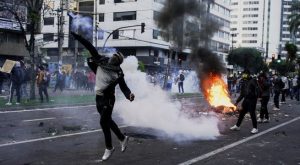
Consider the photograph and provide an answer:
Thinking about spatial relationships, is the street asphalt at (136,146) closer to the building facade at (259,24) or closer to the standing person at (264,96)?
the standing person at (264,96)

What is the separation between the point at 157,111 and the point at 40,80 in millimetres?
10100

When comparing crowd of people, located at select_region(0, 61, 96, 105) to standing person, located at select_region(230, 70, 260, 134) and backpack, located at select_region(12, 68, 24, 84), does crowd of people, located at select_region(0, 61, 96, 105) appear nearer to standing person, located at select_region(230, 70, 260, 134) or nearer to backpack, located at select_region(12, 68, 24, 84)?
backpack, located at select_region(12, 68, 24, 84)

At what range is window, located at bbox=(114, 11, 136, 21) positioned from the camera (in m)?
54.7

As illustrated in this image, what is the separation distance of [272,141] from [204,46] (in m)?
A: 5.96

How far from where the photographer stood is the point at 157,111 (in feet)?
37.7

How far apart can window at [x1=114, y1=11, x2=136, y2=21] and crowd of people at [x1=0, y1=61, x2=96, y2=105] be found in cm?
2296

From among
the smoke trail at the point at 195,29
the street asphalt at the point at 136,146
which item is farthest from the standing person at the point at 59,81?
the street asphalt at the point at 136,146

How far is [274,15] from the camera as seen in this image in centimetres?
16275

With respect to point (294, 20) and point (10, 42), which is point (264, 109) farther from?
point (294, 20)

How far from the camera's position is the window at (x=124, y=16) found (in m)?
54.7

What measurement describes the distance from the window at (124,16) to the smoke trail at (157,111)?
4356 cm

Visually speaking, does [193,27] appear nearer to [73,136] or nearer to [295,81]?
[73,136]

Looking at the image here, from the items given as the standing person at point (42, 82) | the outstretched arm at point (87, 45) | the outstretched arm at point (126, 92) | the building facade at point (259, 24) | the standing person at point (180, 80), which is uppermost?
the building facade at point (259, 24)

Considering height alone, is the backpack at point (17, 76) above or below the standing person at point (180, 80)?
above
